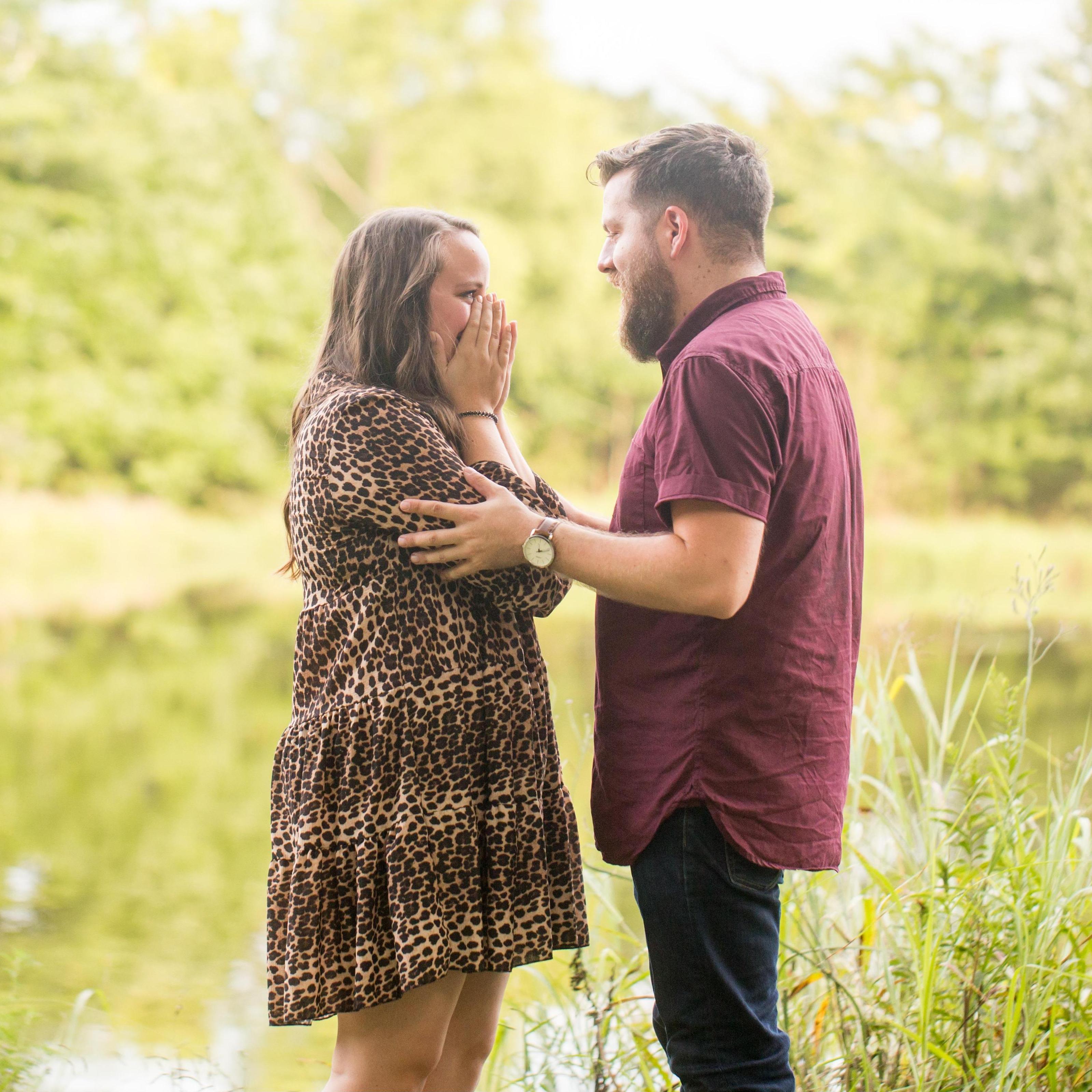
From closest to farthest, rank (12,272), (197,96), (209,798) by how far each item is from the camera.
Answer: (209,798) < (12,272) < (197,96)

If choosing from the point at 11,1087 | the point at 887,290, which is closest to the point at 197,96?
the point at 887,290

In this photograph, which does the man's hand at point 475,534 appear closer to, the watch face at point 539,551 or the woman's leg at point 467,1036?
the watch face at point 539,551

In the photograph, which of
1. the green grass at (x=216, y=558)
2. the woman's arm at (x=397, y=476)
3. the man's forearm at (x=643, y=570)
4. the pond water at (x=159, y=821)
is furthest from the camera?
the green grass at (x=216, y=558)

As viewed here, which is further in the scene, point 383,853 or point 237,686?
point 237,686

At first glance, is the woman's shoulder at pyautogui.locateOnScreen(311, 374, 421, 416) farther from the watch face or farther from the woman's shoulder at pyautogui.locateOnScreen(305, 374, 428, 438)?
the watch face

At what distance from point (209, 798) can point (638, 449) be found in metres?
5.57

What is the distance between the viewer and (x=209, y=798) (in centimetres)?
675

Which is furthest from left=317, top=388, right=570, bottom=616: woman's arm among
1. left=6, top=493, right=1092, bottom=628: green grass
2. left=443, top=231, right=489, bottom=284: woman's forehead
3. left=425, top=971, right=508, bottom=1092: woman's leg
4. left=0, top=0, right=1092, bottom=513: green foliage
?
left=0, top=0, right=1092, bottom=513: green foliage

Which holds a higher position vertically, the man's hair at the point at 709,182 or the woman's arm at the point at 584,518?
the man's hair at the point at 709,182

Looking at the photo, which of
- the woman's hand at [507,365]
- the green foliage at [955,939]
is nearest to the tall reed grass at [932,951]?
the green foliage at [955,939]

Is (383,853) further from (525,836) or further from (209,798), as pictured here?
(209,798)

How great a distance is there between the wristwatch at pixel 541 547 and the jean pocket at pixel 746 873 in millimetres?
448

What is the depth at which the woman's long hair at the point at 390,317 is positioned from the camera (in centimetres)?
187

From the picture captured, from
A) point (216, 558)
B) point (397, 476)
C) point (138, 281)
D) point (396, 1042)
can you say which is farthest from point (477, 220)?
point (396, 1042)
